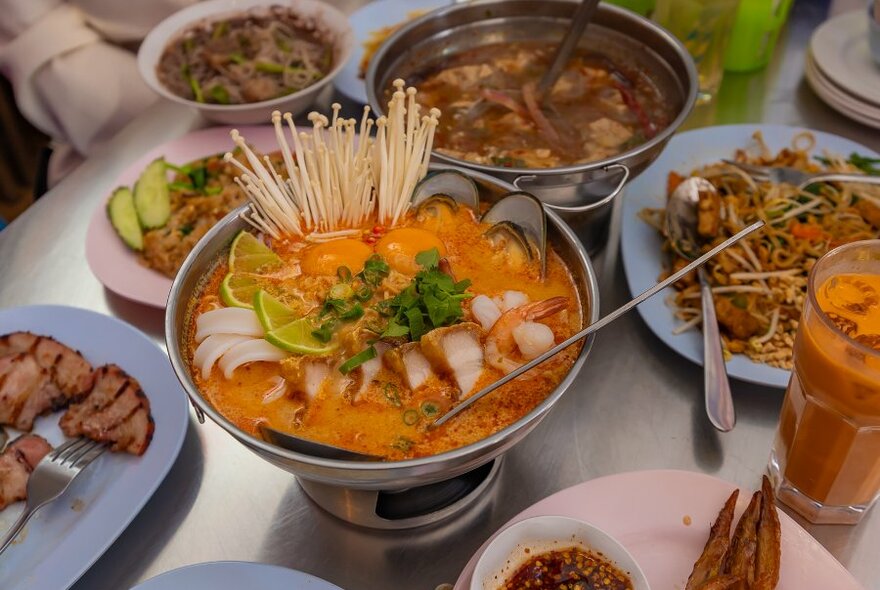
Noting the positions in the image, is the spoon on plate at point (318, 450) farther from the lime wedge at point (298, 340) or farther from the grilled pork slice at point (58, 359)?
the grilled pork slice at point (58, 359)

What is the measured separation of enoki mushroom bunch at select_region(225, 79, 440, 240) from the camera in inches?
74.2

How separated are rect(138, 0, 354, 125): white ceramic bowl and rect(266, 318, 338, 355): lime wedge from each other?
Result: 1.35 m

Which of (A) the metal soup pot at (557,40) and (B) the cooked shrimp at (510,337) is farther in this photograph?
(A) the metal soup pot at (557,40)

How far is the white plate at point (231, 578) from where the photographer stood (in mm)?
1525

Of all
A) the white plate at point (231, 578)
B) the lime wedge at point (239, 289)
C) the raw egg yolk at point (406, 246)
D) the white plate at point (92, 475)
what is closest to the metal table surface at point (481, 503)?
the white plate at point (92, 475)

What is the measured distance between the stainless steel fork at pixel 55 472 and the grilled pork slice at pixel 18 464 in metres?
0.03

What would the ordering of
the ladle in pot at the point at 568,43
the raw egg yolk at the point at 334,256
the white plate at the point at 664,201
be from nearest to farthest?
1. the raw egg yolk at the point at 334,256
2. the white plate at the point at 664,201
3. the ladle in pot at the point at 568,43

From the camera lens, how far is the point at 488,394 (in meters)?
1.59

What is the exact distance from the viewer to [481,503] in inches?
73.5

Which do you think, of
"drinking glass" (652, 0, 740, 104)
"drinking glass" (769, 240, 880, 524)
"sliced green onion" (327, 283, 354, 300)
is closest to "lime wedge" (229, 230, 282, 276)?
"sliced green onion" (327, 283, 354, 300)

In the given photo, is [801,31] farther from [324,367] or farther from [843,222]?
[324,367]

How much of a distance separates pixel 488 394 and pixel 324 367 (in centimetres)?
37

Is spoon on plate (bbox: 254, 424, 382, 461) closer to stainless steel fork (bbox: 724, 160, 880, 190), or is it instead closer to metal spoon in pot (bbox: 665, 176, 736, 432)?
metal spoon in pot (bbox: 665, 176, 736, 432)

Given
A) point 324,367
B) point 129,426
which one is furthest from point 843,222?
point 129,426
